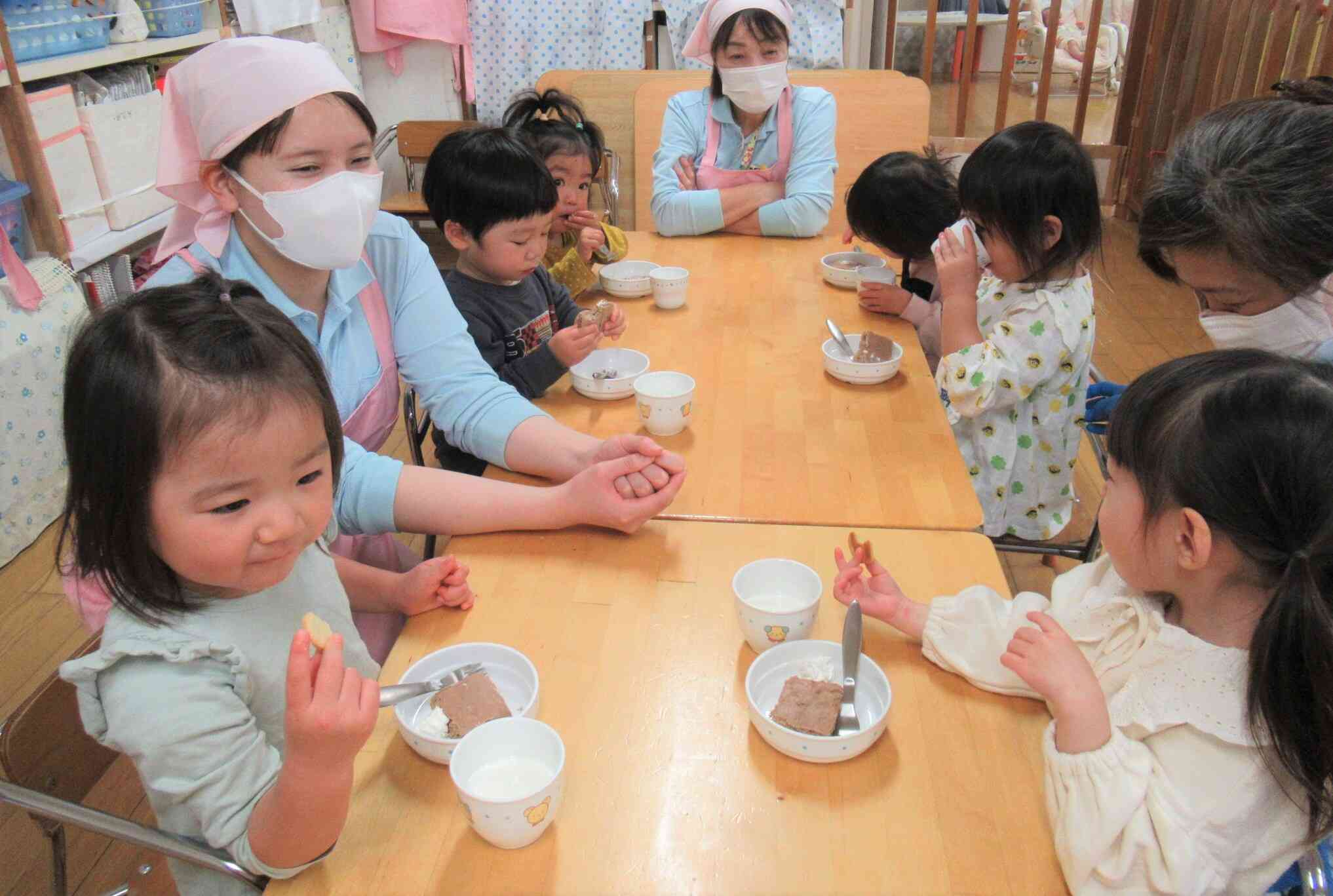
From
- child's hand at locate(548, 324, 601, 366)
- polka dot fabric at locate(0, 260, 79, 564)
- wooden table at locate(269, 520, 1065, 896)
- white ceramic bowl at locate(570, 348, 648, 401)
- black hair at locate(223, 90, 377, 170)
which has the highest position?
black hair at locate(223, 90, 377, 170)

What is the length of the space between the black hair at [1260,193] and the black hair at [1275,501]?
1.51ft

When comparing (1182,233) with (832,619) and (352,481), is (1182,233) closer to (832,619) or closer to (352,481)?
(832,619)

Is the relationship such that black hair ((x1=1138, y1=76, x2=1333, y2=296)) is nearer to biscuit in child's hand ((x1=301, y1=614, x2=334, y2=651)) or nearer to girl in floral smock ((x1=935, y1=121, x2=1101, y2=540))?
girl in floral smock ((x1=935, y1=121, x2=1101, y2=540))

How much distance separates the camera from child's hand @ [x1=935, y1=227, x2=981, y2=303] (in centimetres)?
177

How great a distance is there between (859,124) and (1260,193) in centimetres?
232

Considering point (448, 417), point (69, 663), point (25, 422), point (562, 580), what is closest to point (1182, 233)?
point (562, 580)

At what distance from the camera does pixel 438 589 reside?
1.11 metres

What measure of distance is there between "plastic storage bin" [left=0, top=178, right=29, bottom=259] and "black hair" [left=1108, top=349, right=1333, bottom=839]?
2794 millimetres

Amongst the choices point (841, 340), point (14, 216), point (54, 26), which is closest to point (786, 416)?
point (841, 340)

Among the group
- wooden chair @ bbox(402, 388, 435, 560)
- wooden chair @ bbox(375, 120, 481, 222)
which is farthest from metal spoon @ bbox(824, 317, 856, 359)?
wooden chair @ bbox(375, 120, 481, 222)

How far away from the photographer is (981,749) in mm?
892

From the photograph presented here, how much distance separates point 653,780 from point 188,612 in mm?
483

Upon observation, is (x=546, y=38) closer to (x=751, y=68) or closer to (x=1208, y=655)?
(x=751, y=68)

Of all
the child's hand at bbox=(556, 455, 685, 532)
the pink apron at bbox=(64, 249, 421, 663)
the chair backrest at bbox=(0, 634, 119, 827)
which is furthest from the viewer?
the pink apron at bbox=(64, 249, 421, 663)
